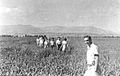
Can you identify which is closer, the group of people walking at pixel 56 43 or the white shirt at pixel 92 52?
the white shirt at pixel 92 52

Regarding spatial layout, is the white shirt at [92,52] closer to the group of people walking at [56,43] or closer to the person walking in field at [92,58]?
the person walking in field at [92,58]

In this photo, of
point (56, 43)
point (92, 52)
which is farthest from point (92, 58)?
point (56, 43)

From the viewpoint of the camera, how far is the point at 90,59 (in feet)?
20.8

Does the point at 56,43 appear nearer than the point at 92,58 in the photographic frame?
No

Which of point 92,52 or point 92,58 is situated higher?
point 92,52

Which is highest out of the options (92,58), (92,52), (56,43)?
(92,52)

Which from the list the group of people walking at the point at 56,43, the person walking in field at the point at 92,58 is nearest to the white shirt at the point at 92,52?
the person walking in field at the point at 92,58

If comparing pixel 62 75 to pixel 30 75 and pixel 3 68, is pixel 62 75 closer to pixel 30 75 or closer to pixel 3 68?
pixel 30 75

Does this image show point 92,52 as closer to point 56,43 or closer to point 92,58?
point 92,58

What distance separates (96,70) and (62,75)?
388 cm

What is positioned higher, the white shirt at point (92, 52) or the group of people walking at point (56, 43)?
the white shirt at point (92, 52)

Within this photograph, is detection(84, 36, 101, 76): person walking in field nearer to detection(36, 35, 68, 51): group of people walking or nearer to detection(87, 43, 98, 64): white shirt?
detection(87, 43, 98, 64): white shirt

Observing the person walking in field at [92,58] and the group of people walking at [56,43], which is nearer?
the person walking in field at [92,58]

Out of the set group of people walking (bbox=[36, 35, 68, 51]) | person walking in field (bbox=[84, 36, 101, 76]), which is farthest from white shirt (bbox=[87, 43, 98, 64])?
group of people walking (bbox=[36, 35, 68, 51])
